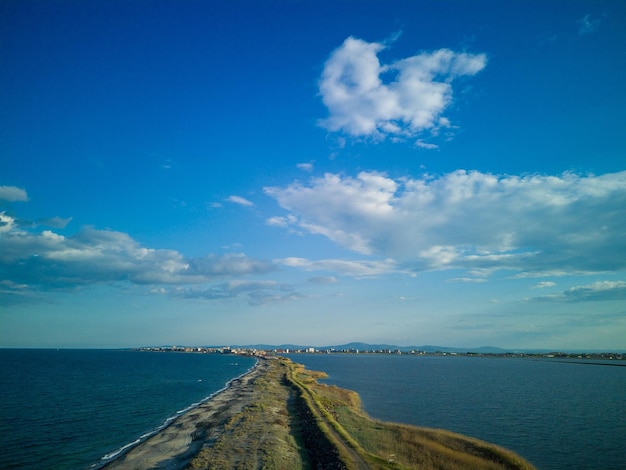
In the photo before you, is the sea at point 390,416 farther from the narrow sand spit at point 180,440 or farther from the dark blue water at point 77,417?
the narrow sand spit at point 180,440

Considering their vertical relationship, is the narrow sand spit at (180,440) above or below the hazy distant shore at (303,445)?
below

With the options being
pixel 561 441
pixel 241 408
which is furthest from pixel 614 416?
pixel 241 408

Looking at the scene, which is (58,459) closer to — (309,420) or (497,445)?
(309,420)

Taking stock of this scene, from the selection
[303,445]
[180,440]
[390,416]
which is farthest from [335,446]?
[390,416]

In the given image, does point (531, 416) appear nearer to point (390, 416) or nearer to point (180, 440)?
point (390, 416)

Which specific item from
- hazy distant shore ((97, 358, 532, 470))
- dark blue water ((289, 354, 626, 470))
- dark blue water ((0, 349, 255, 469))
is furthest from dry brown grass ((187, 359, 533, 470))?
dark blue water ((0, 349, 255, 469))

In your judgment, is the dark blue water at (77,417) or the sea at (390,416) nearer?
the dark blue water at (77,417)

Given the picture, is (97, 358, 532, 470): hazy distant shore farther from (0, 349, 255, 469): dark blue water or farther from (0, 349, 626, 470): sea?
(0, 349, 255, 469): dark blue water

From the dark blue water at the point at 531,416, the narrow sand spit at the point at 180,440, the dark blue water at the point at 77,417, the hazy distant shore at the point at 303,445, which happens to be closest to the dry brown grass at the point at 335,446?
the hazy distant shore at the point at 303,445
